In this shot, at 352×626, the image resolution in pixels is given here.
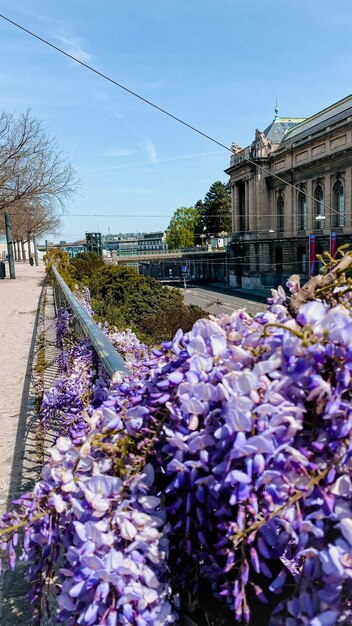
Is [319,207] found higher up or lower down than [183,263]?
higher up

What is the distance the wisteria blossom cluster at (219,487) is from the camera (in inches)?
39.1

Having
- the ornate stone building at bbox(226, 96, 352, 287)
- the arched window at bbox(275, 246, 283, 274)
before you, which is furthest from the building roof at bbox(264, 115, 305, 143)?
the arched window at bbox(275, 246, 283, 274)

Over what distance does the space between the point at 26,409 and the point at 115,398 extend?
410 cm

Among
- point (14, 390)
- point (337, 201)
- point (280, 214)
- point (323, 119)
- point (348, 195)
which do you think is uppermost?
point (323, 119)

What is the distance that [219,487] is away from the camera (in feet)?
3.42

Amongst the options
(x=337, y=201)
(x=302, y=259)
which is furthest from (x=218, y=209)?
(x=337, y=201)

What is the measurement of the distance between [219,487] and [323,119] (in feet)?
210

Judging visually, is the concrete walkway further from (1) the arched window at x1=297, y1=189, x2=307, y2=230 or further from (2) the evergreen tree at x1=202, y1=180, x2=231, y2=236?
(2) the evergreen tree at x1=202, y1=180, x2=231, y2=236

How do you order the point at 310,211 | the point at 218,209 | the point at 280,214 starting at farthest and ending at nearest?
1. the point at 218,209
2. the point at 280,214
3. the point at 310,211

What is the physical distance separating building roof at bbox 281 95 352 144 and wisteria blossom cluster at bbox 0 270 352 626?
5437 cm

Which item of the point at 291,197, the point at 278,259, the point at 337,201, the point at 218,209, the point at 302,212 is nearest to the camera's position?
the point at 337,201

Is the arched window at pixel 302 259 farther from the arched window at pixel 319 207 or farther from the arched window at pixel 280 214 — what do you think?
the arched window at pixel 280 214

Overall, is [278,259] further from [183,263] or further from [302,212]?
[183,263]

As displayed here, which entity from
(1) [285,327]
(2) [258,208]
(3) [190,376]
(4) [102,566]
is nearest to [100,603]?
(4) [102,566]
